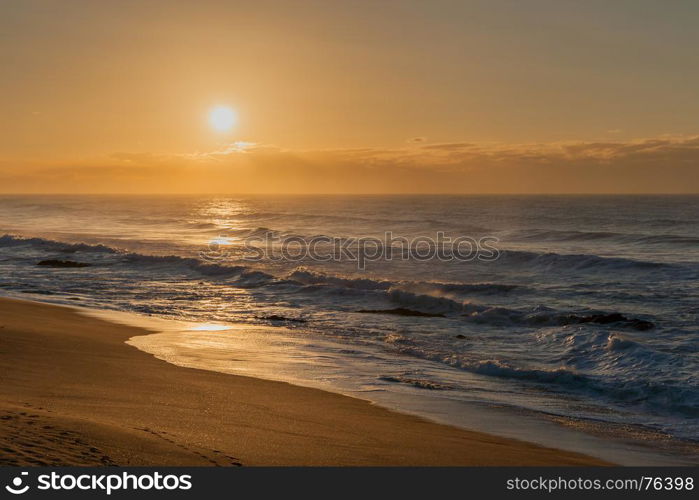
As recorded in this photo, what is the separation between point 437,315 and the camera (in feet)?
74.6

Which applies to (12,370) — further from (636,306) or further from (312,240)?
(312,240)

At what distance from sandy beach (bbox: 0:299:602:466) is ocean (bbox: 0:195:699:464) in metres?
1.31

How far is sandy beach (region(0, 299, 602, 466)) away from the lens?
6.58m

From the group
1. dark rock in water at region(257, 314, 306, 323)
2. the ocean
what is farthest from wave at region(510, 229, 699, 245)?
dark rock in water at region(257, 314, 306, 323)

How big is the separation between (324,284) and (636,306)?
12688mm

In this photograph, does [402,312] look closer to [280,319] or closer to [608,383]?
[280,319]

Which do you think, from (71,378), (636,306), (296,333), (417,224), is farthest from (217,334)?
(417,224)

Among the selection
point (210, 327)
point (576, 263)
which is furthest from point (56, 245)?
point (576, 263)

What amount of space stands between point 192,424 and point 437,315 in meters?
15.4

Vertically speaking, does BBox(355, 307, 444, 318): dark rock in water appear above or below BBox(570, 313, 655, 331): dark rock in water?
below

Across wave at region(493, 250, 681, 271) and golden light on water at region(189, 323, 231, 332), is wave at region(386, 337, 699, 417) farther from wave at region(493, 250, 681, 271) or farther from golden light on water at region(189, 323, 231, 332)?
wave at region(493, 250, 681, 271)

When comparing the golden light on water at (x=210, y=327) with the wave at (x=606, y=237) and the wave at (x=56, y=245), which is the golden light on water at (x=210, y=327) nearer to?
the wave at (x=56, y=245)

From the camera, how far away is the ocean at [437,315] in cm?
1218

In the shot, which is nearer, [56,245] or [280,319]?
[280,319]
